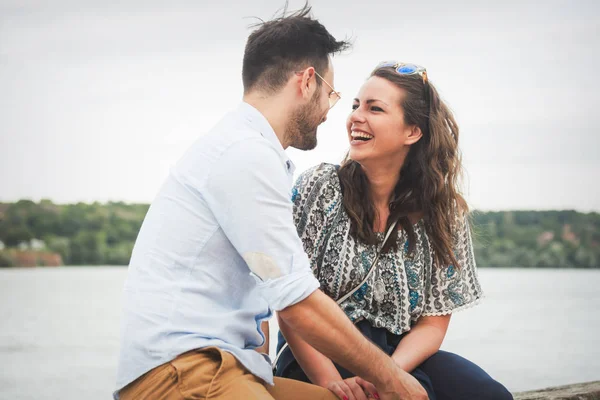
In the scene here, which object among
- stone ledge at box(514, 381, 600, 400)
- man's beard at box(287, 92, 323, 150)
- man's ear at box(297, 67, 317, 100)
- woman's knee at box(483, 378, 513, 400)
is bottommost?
stone ledge at box(514, 381, 600, 400)

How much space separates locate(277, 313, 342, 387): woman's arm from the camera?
8.89ft

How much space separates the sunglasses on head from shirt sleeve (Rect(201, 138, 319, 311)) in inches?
52.9

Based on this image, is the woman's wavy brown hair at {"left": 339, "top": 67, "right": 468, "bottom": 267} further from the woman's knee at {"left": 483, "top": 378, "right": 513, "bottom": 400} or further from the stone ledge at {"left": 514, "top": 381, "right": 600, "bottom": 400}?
the stone ledge at {"left": 514, "top": 381, "right": 600, "bottom": 400}

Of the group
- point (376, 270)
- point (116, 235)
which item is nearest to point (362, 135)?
point (376, 270)

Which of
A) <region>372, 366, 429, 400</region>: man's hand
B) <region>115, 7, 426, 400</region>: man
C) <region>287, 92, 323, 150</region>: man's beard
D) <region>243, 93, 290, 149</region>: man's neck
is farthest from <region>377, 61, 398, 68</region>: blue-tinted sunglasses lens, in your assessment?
<region>372, 366, 429, 400</region>: man's hand

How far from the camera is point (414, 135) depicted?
3148mm

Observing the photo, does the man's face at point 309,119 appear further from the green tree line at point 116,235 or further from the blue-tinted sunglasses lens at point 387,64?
the green tree line at point 116,235

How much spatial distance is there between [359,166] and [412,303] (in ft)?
2.14

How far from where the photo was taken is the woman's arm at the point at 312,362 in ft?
8.89

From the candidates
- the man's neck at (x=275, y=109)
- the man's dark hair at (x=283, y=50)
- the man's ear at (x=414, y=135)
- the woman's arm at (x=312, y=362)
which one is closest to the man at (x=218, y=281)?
the man's neck at (x=275, y=109)

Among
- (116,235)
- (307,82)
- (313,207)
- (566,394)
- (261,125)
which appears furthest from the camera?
(116,235)

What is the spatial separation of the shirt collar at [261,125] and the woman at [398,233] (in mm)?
805

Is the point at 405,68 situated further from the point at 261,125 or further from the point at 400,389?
the point at 400,389

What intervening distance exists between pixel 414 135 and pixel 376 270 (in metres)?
0.65
